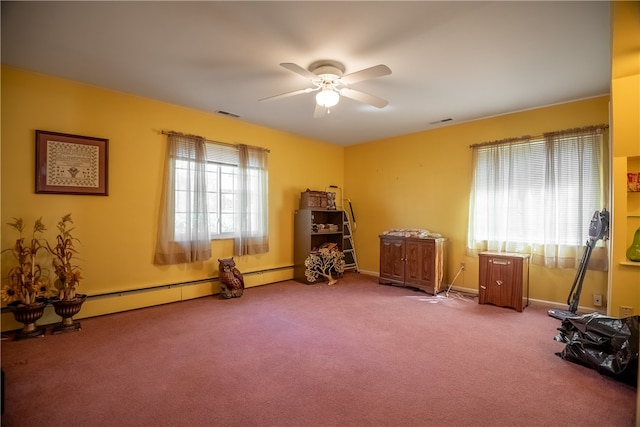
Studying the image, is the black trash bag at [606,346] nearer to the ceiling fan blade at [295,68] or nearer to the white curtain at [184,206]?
the ceiling fan blade at [295,68]

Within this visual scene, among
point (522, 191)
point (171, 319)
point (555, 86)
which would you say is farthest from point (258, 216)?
point (555, 86)

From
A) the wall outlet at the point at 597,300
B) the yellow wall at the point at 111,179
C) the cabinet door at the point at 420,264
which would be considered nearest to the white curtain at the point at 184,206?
the yellow wall at the point at 111,179

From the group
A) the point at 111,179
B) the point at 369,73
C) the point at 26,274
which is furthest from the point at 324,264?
the point at 26,274

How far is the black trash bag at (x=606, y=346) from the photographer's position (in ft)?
6.76

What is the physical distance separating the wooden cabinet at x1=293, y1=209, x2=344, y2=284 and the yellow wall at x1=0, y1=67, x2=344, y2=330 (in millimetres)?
890

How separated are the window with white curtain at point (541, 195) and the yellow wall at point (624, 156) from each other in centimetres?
136

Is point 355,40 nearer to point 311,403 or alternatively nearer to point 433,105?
point 433,105

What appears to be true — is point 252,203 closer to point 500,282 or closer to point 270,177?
point 270,177

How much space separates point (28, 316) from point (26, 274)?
1.29ft

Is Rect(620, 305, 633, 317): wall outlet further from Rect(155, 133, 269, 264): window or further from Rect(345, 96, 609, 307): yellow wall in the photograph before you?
Rect(155, 133, 269, 264): window

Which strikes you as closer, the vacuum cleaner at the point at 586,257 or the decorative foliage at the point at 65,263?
the decorative foliage at the point at 65,263

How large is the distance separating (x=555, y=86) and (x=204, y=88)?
394cm

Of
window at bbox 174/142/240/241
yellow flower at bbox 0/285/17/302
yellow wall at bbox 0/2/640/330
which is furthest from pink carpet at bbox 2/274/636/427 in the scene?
window at bbox 174/142/240/241

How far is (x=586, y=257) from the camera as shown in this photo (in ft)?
11.1
